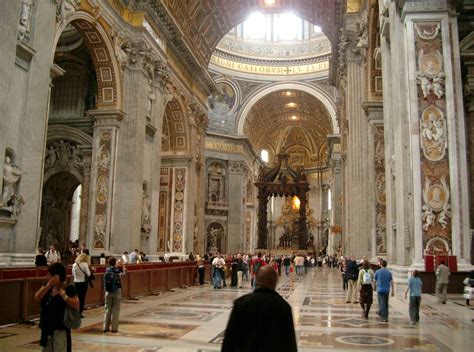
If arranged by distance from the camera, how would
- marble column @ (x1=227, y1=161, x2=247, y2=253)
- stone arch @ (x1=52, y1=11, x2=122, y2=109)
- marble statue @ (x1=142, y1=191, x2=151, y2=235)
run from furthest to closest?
1. marble column @ (x1=227, y1=161, x2=247, y2=253)
2. marble statue @ (x1=142, y1=191, x2=151, y2=235)
3. stone arch @ (x1=52, y1=11, x2=122, y2=109)

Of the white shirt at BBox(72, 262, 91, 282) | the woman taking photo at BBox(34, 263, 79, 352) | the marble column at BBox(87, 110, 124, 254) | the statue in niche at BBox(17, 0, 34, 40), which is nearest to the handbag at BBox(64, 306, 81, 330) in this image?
the woman taking photo at BBox(34, 263, 79, 352)

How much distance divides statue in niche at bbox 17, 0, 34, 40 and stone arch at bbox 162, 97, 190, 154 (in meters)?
12.8

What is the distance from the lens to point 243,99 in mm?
42094

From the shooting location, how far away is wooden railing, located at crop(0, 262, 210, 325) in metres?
7.32

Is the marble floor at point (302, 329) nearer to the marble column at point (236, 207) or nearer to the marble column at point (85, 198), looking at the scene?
the marble column at point (85, 198)

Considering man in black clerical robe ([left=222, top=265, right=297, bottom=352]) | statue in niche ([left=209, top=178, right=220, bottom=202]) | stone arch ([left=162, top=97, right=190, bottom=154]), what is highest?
stone arch ([left=162, top=97, right=190, bottom=154])

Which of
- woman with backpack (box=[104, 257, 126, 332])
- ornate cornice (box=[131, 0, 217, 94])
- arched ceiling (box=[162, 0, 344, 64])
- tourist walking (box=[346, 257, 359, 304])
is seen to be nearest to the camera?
woman with backpack (box=[104, 257, 126, 332])

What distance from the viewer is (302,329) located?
7.15 metres

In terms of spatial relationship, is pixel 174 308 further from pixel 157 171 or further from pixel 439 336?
pixel 157 171

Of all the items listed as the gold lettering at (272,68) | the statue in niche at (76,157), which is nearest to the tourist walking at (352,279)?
the statue in niche at (76,157)

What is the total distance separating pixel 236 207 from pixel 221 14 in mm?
16701

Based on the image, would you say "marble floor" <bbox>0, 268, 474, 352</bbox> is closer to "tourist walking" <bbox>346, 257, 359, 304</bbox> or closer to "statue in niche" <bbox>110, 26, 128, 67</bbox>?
"tourist walking" <bbox>346, 257, 359, 304</bbox>

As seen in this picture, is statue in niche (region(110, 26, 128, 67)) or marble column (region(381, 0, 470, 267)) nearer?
marble column (region(381, 0, 470, 267))

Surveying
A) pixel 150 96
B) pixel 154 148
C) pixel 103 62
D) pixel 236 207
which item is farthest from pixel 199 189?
pixel 236 207
